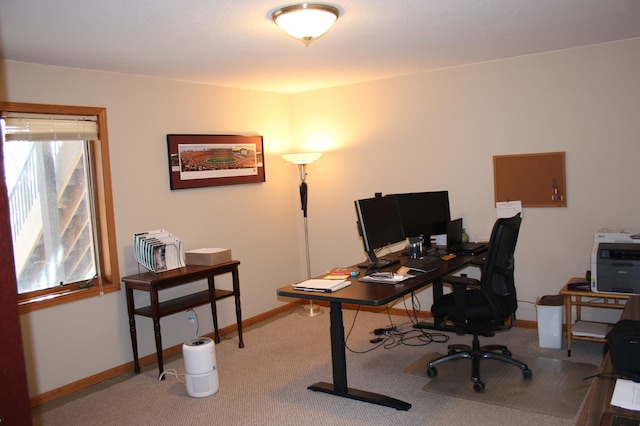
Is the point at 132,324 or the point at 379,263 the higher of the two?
the point at 379,263

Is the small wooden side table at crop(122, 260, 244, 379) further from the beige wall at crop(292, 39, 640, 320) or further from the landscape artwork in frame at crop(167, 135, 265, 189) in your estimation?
the beige wall at crop(292, 39, 640, 320)

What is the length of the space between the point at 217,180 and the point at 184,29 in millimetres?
2035

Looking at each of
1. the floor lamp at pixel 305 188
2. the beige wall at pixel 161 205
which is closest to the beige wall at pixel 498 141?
the floor lamp at pixel 305 188

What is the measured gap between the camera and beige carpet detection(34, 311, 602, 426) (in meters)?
3.17

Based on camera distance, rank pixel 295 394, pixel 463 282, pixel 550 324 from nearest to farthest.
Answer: pixel 463 282 → pixel 295 394 → pixel 550 324

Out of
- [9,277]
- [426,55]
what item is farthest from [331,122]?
[9,277]

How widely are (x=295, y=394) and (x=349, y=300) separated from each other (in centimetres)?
94

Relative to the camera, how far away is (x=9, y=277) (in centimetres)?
151

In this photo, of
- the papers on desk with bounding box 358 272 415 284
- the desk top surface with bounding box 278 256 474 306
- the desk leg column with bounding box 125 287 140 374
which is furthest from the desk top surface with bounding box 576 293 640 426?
the desk leg column with bounding box 125 287 140 374

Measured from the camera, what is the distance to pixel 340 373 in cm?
345

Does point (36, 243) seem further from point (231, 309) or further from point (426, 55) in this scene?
point (426, 55)

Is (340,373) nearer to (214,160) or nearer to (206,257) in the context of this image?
(206,257)

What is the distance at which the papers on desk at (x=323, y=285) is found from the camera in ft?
10.8

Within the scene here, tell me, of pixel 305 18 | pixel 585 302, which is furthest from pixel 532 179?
pixel 305 18
